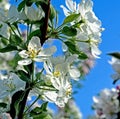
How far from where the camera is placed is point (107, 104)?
4.24 metres

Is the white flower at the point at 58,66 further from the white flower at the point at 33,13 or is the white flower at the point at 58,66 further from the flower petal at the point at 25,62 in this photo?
the white flower at the point at 33,13

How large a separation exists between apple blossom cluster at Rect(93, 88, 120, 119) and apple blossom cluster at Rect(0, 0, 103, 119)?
1.74 metres

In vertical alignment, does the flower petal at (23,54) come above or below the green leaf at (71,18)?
below

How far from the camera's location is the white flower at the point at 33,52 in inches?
81.8

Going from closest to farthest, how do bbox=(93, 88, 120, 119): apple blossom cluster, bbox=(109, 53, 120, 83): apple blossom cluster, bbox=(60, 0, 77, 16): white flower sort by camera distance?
bbox=(60, 0, 77, 16): white flower < bbox=(109, 53, 120, 83): apple blossom cluster < bbox=(93, 88, 120, 119): apple blossom cluster

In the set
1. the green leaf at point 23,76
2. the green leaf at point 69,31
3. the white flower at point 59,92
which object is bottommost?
the white flower at point 59,92

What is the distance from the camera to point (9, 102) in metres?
2.22

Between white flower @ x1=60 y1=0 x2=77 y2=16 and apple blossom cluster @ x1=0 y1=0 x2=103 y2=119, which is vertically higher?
white flower @ x1=60 y1=0 x2=77 y2=16

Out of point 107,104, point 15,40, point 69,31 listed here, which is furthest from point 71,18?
point 107,104

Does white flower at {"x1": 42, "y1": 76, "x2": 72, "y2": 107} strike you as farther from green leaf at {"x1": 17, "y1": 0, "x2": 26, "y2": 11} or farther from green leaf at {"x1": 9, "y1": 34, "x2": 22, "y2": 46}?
green leaf at {"x1": 17, "y1": 0, "x2": 26, "y2": 11}

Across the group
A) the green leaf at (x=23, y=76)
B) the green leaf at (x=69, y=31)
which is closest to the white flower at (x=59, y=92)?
the green leaf at (x=23, y=76)

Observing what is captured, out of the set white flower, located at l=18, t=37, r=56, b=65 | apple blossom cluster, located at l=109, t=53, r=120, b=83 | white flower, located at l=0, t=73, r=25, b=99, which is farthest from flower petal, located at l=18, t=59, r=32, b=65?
apple blossom cluster, located at l=109, t=53, r=120, b=83

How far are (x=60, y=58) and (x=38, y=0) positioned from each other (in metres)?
0.29

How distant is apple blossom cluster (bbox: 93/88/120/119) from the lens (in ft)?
13.1
